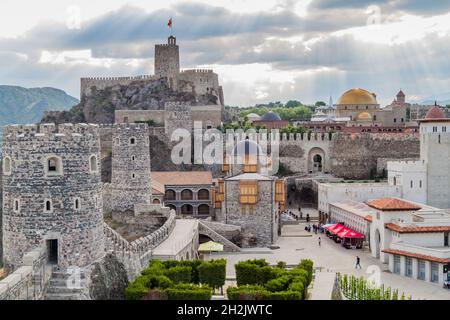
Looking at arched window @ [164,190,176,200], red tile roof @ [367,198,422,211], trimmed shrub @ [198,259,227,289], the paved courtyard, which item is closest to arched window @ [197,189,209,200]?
arched window @ [164,190,176,200]

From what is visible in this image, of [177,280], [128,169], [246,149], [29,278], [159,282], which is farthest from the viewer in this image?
[246,149]

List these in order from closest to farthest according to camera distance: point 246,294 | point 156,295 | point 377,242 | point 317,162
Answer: point 156,295
point 246,294
point 377,242
point 317,162

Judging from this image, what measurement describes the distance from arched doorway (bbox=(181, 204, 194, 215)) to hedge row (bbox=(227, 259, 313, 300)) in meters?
17.4

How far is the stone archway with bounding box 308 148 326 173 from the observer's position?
5216 cm

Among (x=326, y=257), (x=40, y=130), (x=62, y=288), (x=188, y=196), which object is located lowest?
(x=326, y=257)

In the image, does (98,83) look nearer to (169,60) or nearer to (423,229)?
(169,60)

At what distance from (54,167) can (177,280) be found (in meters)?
6.55

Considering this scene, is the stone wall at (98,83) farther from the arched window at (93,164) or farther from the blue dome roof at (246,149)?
the arched window at (93,164)

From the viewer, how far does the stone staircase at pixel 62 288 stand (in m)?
15.6

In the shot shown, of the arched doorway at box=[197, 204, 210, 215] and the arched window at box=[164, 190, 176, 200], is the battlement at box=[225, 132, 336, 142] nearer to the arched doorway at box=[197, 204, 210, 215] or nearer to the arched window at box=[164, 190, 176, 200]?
Result: the arched doorway at box=[197, 204, 210, 215]

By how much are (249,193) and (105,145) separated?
69.2ft

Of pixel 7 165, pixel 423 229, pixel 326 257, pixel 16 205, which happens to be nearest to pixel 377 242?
pixel 326 257

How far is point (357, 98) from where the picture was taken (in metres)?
67.2

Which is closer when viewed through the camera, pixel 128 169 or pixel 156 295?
pixel 156 295
